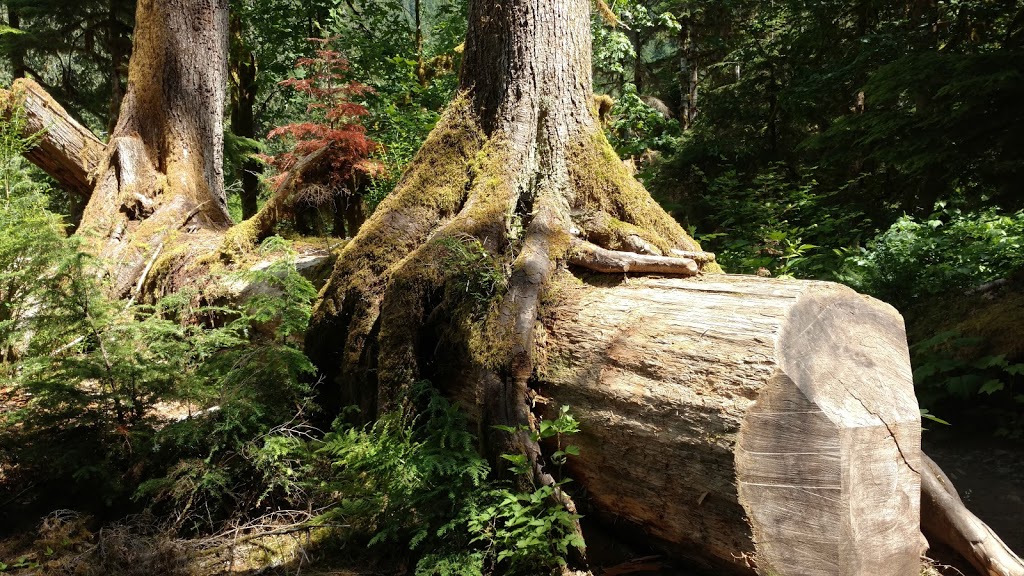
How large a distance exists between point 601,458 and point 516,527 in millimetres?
536

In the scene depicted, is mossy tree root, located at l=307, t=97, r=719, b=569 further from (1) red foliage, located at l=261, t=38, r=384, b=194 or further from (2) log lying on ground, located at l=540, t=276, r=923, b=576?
(1) red foliage, located at l=261, t=38, r=384, b=194

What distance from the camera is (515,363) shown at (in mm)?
3293

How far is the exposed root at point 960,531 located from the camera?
113 inches

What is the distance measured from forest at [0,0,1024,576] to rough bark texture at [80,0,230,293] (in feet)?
0.24

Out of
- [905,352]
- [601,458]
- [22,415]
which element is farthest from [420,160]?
[905,352]

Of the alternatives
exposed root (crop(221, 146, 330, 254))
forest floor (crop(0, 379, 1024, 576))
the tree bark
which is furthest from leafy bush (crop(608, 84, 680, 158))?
the tree bark

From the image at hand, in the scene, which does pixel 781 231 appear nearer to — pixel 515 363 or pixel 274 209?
pixel 515 363

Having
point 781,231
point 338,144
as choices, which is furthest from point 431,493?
point 781,231

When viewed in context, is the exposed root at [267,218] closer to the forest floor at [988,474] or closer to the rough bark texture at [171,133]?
the rough bark texture at [171,133]

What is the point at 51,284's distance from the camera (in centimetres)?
376

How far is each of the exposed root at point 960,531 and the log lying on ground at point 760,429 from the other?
40 cm

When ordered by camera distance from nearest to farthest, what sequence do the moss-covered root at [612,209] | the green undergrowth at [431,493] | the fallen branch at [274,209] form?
the green undergrowth at [431,493] < the moss-covered root at [612,209] < the fallen branch at [274,209]

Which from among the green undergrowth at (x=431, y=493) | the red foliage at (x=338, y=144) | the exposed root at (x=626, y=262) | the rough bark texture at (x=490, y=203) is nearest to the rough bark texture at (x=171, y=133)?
the red foliage at (x=338, y=144)

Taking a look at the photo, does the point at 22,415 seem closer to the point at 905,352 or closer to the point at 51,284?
the point at 51,284
